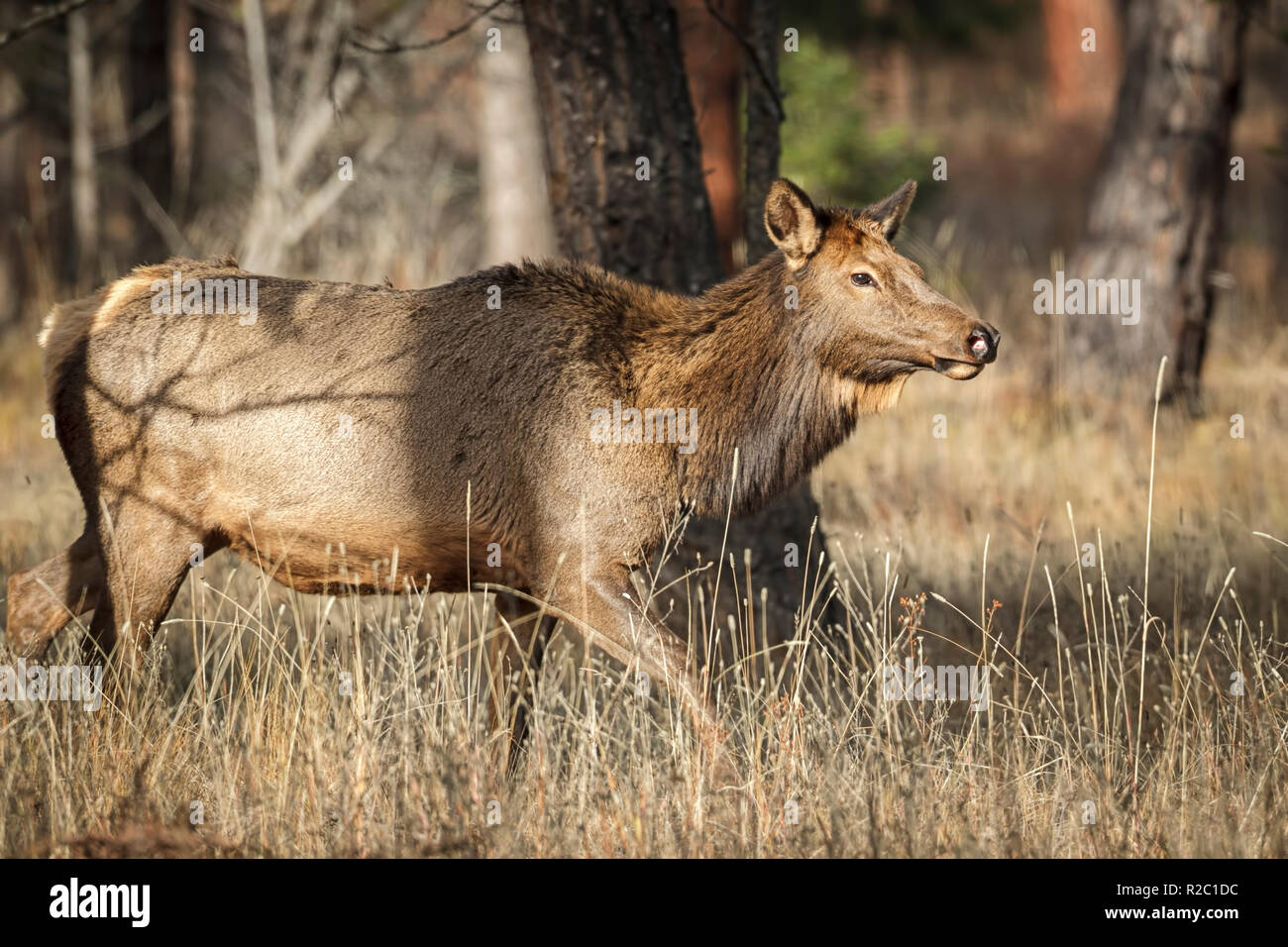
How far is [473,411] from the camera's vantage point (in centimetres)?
559

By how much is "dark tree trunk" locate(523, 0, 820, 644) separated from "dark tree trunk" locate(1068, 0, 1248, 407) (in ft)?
17.5

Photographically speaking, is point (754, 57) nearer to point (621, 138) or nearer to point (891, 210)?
point (621, 138)

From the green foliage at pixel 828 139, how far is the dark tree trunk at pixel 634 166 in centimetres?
918

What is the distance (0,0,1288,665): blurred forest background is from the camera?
268 inches

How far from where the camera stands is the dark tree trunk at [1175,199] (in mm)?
11203

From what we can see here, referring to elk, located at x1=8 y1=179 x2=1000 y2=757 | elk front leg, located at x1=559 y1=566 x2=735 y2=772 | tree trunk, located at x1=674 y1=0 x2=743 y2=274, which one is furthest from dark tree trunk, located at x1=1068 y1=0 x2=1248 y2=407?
elk front leg, located at x1=559 y1=566 x2=735 y2=772

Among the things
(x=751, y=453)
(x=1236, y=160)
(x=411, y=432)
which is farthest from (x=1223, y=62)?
(x=411, y=432)

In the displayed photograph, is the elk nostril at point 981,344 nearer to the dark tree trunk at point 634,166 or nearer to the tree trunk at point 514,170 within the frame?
the dark tree trunk at point 634,166

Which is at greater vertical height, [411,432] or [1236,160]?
[1236,160]

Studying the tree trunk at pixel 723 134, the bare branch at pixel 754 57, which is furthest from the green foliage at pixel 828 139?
the bare branch at pixel 754 57

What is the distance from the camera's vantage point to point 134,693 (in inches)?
213

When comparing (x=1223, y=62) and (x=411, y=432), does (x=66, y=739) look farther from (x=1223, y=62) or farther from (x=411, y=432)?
(x=1223, y=62)

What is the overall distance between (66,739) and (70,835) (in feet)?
2.76

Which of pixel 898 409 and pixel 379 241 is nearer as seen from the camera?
pixel 898 409
